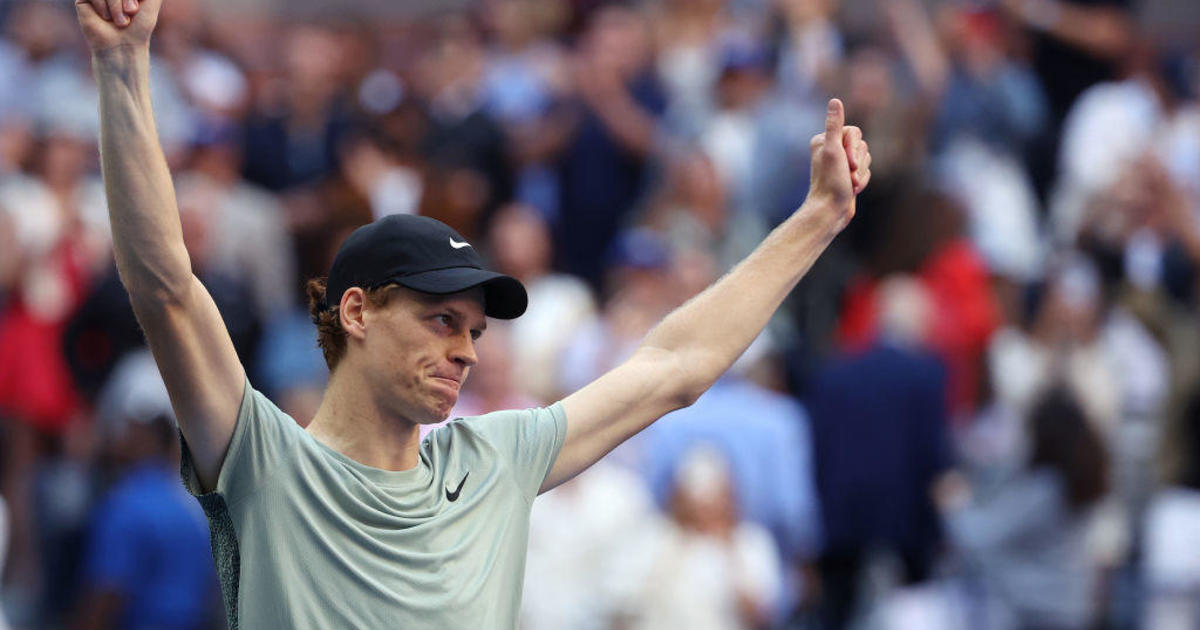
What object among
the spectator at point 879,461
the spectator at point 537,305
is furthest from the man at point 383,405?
the spectator at point 537,305

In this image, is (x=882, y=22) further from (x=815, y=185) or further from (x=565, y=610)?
(x=815, y=185)

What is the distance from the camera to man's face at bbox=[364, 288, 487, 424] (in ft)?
12.3

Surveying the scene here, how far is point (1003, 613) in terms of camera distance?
369 inches

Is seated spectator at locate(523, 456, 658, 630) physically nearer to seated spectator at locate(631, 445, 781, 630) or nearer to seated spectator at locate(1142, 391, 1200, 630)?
seated spectator at locate(631, 445, 781, 630)

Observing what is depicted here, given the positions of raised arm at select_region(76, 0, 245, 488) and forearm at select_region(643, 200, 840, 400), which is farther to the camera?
forearm at select_region(643, 200, 840, 400)

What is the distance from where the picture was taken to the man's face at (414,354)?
375 cm

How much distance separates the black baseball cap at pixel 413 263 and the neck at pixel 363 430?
0.65ft

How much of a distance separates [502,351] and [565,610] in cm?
127

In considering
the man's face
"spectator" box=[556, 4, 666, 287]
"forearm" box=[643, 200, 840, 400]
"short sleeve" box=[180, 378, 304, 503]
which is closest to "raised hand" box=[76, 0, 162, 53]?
"short sleeve" box=[180, 378, 304, 503]

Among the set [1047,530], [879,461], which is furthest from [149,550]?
[1047,530]

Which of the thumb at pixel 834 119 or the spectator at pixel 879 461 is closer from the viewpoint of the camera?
the thumb at pixel 834 119

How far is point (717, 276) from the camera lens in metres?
10.2

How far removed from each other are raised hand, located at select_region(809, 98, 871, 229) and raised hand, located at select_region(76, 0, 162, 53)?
1524mm

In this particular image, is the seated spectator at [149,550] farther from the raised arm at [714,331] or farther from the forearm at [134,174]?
the forearm at [134,174]
